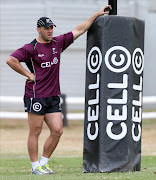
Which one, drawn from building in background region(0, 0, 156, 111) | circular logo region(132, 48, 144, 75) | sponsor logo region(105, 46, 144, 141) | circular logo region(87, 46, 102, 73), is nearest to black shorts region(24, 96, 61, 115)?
circular logo region(87, 46, 102, 73)

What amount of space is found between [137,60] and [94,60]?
0.52 metres

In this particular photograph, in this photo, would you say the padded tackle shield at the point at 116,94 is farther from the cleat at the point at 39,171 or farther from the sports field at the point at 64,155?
the cleat at the point at 39,171

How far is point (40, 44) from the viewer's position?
816 centimetres

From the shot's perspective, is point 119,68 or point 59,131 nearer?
point 119,68

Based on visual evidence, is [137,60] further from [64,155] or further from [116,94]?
[64,155]

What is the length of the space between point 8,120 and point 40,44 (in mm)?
13868

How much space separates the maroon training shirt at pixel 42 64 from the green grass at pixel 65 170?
1070 millimetres

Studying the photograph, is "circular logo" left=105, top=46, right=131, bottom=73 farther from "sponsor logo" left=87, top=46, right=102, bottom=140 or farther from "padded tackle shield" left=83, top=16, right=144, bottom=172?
"sponsor logo" left=87, top=46, right=102, bottom=140

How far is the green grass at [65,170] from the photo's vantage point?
7125mm

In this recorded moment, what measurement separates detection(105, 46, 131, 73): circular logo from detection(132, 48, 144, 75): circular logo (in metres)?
0.10

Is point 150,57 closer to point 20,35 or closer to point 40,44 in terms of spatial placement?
point 20,35

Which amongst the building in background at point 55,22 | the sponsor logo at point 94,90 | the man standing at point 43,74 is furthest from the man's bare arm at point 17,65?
the building in background at point 55,22

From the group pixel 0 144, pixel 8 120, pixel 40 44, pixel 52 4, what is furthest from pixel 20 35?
pixel 40 44

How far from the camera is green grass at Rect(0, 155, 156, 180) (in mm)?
7125
